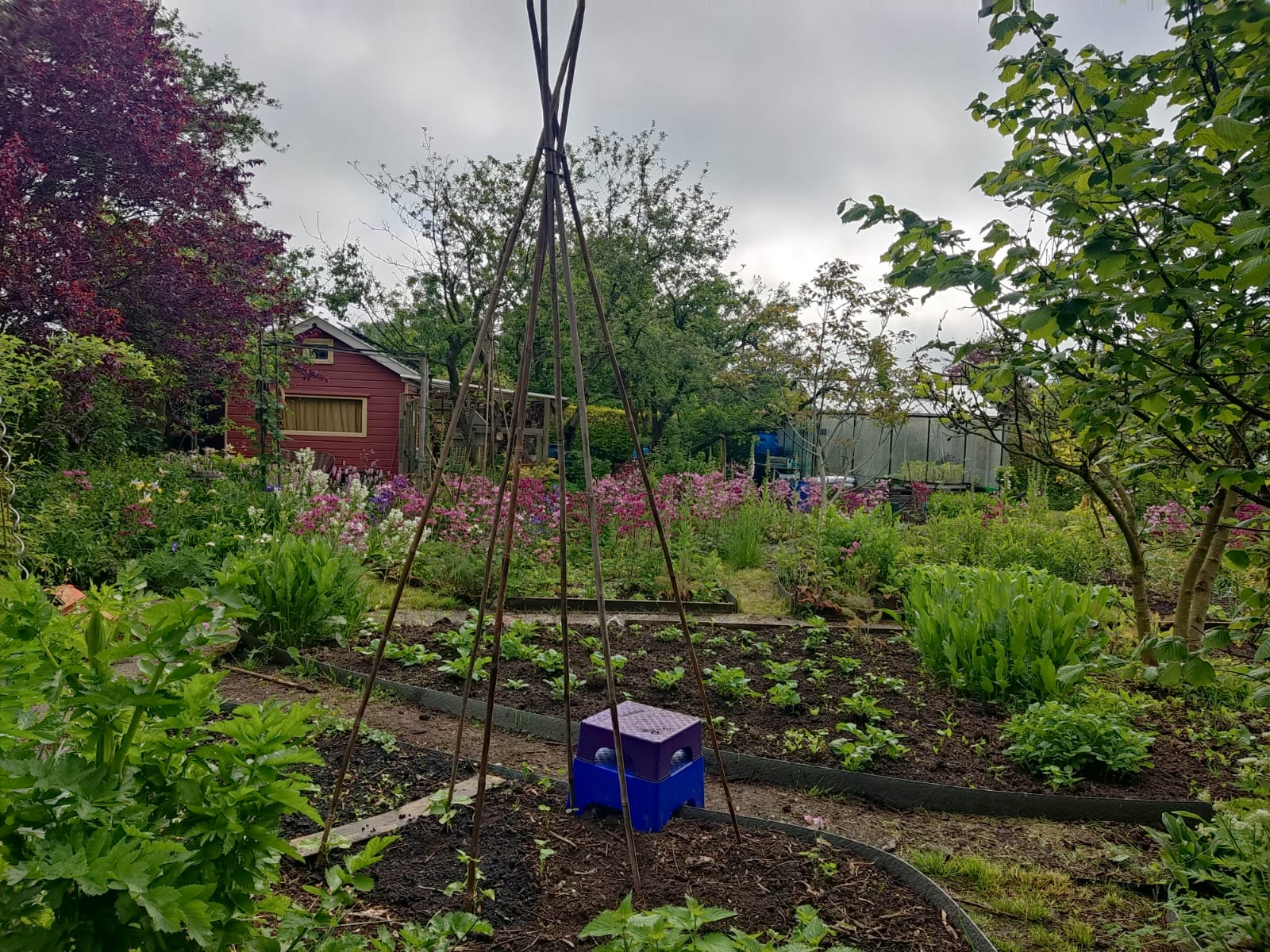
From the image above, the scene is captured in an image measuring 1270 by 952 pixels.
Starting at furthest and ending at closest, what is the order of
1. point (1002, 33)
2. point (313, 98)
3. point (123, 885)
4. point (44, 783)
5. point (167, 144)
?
point (167, 144) → point (313, 98) → point (1002, 33) → point (44, 783) → point (123, 885)

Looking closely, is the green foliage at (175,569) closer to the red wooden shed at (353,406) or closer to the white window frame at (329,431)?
the red wooden shed at (353,406)

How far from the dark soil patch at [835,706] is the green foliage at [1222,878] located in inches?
26.5

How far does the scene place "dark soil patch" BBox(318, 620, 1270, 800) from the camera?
2891mm

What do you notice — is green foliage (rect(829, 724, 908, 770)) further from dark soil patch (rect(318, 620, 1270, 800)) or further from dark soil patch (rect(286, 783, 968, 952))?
dark soil patch (rect(286, 783, 968, 952))

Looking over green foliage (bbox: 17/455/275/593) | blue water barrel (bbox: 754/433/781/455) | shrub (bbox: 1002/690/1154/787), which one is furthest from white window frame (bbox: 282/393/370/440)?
shrub (bbox: 1002/690/1154/787)

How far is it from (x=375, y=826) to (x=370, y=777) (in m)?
0.40

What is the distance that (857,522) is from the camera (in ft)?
21.2

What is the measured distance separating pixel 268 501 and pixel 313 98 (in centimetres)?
475

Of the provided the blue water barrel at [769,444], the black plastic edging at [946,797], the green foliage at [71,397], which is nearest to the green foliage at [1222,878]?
the black plastic edging at [946,797]

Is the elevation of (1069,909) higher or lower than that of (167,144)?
lower

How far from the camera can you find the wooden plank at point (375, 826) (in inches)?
82.0

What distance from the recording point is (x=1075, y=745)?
2.90m

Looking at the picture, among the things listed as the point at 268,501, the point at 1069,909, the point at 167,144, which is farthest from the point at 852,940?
the point at 167,144

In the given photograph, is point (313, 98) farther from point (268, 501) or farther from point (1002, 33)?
point (268, 501)
